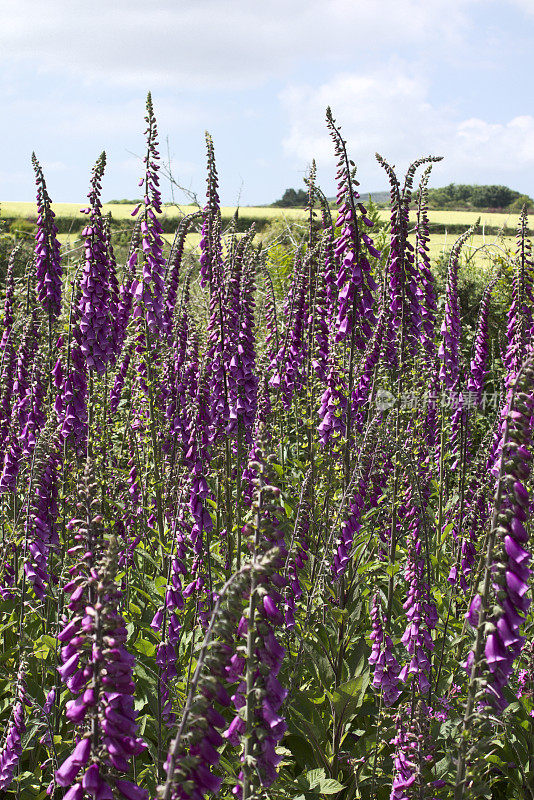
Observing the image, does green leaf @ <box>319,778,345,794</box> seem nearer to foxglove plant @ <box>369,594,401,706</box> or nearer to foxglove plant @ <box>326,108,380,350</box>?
foxglove plant @ <box>369,594,401,706</box>

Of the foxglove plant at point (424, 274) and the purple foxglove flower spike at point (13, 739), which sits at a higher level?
the foxglove plant at point (424, 274)

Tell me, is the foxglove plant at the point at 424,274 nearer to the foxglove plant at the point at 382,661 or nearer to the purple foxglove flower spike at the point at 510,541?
the foxglove plant at the point at 382,661

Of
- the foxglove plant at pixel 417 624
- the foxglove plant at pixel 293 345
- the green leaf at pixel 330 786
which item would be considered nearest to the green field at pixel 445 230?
the foxglove plant at pixel 293 345

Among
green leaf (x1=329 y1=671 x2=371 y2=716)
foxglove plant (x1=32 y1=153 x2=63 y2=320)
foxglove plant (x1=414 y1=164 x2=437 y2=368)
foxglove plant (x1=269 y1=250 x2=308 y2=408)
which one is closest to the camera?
green leaf (x1=329 y1=671 x2=371 y2=716)

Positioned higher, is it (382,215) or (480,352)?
(382,215)

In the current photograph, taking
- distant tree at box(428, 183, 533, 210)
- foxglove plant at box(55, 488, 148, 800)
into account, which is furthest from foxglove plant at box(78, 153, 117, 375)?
distant tree at box(428, 183, 533, 210)

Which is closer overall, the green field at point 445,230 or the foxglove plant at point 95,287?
the foxglove plant at point 95,287

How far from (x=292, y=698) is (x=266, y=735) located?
1.99 metres

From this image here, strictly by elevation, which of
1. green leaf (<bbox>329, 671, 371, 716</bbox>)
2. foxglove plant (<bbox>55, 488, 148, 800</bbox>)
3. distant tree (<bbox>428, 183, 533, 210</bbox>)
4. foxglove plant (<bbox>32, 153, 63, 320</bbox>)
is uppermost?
distant tree (<bbox>428, 183, 533, 210</bbox>)

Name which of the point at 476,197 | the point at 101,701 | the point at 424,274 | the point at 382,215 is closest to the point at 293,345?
the point at 424,274

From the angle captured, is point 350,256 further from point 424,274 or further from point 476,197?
point 476,197

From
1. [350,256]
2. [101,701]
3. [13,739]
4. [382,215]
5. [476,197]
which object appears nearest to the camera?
[101,701]

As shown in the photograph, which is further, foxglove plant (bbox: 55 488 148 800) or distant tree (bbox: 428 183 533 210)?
distant tree (bbox: 428 183 533 210)

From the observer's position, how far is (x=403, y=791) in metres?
3.36
